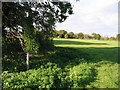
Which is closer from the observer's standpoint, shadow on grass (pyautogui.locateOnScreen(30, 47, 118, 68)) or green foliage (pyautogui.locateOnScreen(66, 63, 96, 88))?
green foliage (pyautogui.locateOnScreen(66, 63, 96, 88))

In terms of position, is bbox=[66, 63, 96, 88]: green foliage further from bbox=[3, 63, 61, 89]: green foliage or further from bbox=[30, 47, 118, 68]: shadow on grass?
bbox=[30, 47, 118, 68]: shadow on grass

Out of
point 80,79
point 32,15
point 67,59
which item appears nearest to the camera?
point 80,79

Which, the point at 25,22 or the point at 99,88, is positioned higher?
the point at 25,22

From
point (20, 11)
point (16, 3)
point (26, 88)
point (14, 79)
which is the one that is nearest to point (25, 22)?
point (20, 11)

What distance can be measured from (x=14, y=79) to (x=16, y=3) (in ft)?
16.0

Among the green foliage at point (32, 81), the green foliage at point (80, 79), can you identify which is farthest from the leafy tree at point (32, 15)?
the green foliage at point (80, 79)

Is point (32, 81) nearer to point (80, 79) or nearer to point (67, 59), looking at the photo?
point (80, 79)

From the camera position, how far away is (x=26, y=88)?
18.0ft

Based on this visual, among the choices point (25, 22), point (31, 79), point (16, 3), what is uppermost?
point (16, 3)

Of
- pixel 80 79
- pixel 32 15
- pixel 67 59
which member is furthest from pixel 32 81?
pixel 67 59

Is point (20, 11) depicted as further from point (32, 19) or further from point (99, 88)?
point (99, 88)

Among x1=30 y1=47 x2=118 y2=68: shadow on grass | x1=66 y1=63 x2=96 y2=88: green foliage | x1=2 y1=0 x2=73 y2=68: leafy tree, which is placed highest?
x1=2 y1=0 x2=73 y2=68: leafy tree

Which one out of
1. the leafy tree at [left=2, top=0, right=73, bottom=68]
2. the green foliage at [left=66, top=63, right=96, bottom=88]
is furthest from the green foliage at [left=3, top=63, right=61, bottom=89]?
the leafy tree at [left=2, top=0, right=73, bottom=68]

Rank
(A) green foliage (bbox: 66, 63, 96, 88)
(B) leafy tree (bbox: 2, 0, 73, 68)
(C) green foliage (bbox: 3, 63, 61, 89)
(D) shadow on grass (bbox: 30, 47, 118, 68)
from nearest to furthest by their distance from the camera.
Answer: (C) green foliage (bbox: 3, 63, 61, 89) → (A) green foliage (bbox: 66, 63, 96, 88) → (B) leafy tree (bbox: 2, 0, 73, 68) → (D) shadow on grass (bbox: 30, 47, 118, 68)
